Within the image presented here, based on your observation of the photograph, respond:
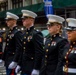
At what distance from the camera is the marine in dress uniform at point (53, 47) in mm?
5652

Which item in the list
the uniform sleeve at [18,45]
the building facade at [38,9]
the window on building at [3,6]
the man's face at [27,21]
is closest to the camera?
the man's face at [27,21]

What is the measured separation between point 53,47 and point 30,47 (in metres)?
0.99

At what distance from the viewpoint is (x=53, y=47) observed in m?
5.67

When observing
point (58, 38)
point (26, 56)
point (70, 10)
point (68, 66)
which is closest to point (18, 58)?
point (26, 56)

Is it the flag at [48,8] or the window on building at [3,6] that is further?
the window on building at [3,6]

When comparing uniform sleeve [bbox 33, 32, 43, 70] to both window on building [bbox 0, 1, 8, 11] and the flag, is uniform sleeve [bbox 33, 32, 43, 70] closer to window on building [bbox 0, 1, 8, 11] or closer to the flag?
the flag

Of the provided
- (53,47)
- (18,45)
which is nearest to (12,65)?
(18,45)

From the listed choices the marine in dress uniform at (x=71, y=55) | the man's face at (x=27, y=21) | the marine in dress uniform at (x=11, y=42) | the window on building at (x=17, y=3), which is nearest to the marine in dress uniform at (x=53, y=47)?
the marine in dress uniform at (x=71, y=55)

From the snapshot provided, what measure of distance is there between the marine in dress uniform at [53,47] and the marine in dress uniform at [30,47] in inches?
22.3

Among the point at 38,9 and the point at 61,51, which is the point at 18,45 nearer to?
the point at 61,51

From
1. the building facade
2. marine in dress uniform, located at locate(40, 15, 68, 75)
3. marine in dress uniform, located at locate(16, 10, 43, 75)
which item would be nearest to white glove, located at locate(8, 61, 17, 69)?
marine in dress uniform, located at locate(16, 10, 43, 75)

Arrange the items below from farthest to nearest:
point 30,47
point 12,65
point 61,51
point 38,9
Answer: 1. point 38,9
2. point 12,65
3. point 30,47
4. point 61,51

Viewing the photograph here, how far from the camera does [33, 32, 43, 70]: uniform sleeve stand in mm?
6281

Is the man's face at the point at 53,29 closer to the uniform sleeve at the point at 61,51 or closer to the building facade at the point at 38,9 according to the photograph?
the uniform sleeve at the point at 61,51
